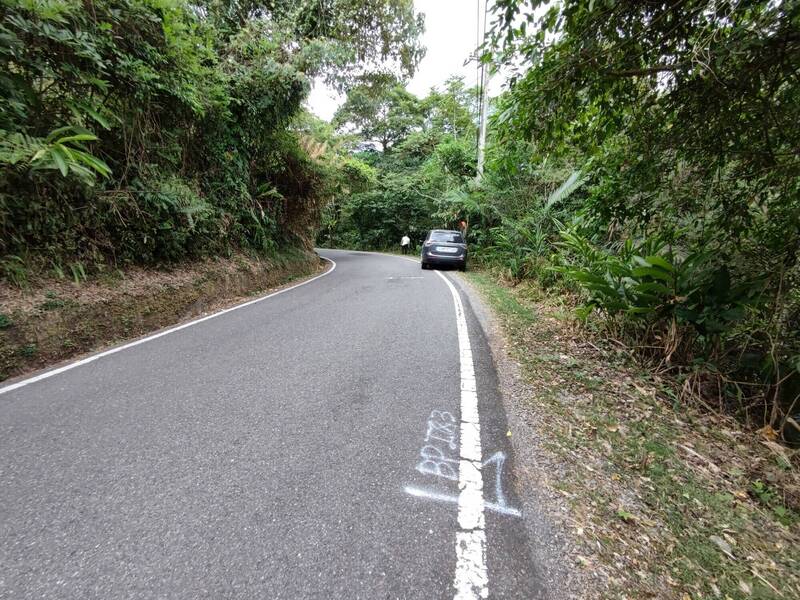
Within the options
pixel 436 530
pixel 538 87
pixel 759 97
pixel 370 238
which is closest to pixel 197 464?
pixel 436 530

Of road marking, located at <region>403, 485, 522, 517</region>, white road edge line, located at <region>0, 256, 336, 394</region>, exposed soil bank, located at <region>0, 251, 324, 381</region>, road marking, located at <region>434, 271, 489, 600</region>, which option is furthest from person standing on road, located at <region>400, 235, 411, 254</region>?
road marking, located at <region>403, 485, 522, 517</region>

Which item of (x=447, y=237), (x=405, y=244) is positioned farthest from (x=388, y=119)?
(x=447, y=237)

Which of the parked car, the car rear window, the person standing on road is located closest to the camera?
the parked car

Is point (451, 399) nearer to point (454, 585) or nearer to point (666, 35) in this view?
point (454, 585)

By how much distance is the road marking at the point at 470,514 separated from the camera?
160cm

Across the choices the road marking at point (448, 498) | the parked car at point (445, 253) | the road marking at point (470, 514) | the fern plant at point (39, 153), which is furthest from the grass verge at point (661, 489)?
the parked car at point (445, 253)

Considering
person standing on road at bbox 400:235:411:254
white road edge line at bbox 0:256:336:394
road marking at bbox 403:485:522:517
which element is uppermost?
person standing on road at bbox 400:235:411:254

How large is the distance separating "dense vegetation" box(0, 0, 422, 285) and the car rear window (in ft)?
18.6

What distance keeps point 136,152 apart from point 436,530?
7.03 meters

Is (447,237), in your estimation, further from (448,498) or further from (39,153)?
(448,498)

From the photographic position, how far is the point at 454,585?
1581 mm

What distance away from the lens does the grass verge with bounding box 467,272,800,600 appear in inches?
66.6

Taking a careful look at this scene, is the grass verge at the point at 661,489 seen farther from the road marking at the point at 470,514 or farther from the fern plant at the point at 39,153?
the fern plant at the point at 39,153

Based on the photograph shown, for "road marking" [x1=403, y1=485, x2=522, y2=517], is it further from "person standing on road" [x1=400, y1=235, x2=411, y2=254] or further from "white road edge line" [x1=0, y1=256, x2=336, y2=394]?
"person standing on road" [x1=400, y1=235, x2=411, y2=254]
